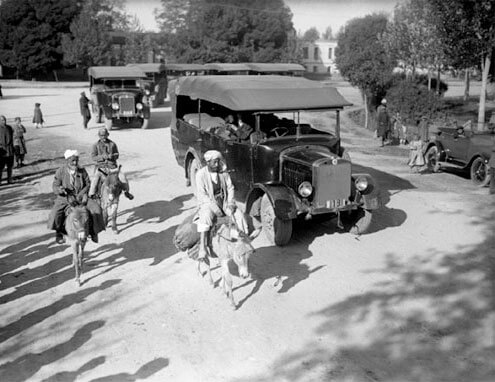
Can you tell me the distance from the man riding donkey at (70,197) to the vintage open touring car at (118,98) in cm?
1444

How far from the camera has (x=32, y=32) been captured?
183 feet

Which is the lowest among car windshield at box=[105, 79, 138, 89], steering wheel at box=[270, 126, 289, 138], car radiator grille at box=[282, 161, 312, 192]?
car radiator grille at box=[282, 161, 312, 192]

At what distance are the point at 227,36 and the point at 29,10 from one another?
2131 centimetres

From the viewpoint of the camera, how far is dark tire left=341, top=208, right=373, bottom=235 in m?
9.14

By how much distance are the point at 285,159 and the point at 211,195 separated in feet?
7.58

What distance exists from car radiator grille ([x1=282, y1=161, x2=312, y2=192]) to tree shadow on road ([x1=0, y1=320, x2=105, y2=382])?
4.05 metres

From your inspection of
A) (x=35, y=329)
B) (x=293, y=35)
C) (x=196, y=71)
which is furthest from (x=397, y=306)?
(x=293, y=35)

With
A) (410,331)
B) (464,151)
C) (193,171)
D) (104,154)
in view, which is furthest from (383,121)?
(410,331)

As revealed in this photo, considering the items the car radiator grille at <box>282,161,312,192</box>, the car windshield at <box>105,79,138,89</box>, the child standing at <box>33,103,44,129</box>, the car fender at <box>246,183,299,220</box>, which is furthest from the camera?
the car windshield at <box>105,79,138,89</box>

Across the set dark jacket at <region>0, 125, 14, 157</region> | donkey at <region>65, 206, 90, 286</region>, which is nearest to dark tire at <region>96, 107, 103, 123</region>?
dark jacket at <region>0, 125, 14, 157</region>

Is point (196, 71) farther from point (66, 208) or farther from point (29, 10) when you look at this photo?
point (66, 208)

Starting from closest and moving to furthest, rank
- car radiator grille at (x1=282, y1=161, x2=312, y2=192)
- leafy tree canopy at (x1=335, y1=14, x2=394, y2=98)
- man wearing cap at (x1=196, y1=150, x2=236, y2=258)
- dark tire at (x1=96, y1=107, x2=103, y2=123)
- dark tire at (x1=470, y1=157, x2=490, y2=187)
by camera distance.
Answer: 1. man wearing cap at (x1=196, y1=150, x2=236, y2=258)
2. car radiator grille at (x1=282, y1=161, x2=312, y2=192)
3. dark tire at (x1=470, y1=157, x2=490, y2=187)
4. dark tire at (x1=96, y1=107, x2=103, y2=123)
5. leafy tree canopy at (x1=335, y1=14, x2=394, y2=98)

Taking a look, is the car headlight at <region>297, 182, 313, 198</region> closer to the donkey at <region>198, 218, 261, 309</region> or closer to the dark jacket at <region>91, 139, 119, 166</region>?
the donkey at <region>198, 218, 261, 309</region>

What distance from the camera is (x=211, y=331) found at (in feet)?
19.9
